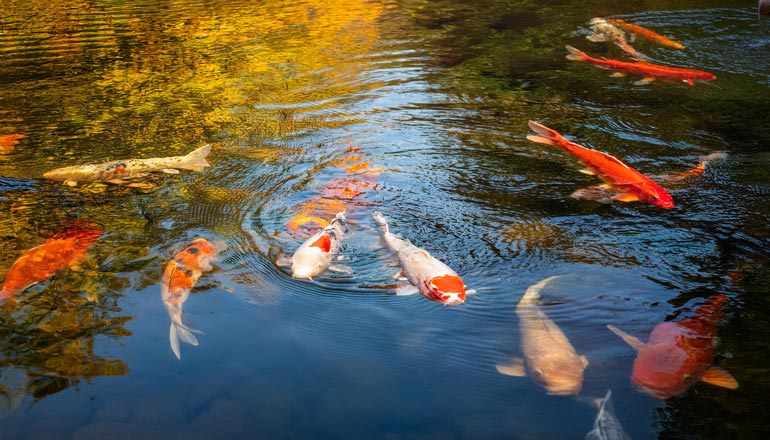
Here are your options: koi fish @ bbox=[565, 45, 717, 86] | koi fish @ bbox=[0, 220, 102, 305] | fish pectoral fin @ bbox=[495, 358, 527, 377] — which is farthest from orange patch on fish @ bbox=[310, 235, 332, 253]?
koi fish @ bbox=[565, 45, 717, 86]

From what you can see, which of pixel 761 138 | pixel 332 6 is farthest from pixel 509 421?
pixel 332 6

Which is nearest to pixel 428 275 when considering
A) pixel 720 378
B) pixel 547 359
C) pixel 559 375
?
pixel 547 359

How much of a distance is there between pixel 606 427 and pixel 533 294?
4.53 ft

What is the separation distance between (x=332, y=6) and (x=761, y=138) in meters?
11.4

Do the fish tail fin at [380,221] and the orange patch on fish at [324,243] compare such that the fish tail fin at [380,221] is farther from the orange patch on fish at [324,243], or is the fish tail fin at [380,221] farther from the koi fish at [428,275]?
the orange patch on fish at [324,243]

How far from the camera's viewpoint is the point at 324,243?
5.05 meters

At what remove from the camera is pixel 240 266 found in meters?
5.38

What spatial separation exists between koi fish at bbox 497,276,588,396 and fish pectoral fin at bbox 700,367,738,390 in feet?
2.24

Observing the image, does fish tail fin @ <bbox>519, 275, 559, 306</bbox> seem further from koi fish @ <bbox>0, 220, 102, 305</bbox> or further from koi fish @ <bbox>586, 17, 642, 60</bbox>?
koi fish @ <bbox>586, 17, 642, 60</bbox>

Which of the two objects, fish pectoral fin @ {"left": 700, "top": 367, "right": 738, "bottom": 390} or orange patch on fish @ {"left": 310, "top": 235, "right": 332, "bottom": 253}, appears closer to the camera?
fish pectoral fin @ {"left": 700, "top": 367, "right": 738, "bottom": 390}

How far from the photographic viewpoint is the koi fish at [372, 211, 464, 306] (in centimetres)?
448

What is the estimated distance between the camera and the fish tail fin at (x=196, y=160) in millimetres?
7254

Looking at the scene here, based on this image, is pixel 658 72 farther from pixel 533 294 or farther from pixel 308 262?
pixel 308 262

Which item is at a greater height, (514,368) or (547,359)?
(547,359)
